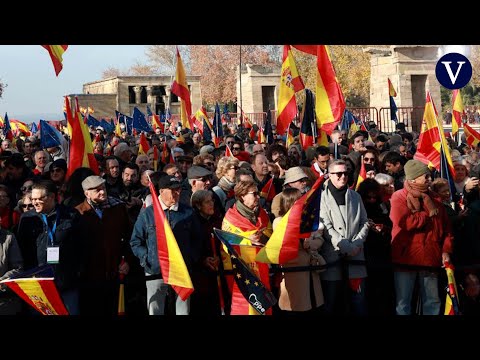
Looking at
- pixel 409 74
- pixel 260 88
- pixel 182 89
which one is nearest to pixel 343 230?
pixel 182 89

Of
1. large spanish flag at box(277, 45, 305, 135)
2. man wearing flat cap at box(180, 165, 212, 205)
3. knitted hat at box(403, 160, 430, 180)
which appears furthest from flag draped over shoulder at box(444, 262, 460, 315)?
large spanish flag at box(277, 45, 305, 135)

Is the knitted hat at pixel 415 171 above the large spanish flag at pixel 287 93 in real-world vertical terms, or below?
below

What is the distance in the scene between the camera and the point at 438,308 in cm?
748

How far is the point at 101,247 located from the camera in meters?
7.26

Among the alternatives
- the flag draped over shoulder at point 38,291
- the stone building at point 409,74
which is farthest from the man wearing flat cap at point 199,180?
the stone building at point 409,74

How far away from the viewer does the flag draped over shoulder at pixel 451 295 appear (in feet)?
23.8

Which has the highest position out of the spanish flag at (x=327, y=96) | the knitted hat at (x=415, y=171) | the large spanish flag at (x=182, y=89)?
the large spanish flag at (x=182, y=89)

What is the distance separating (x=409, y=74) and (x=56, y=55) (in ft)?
52.8

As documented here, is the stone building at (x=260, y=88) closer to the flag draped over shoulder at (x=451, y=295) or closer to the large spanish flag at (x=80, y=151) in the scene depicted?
the large spanish flag at (x=80, y=151)

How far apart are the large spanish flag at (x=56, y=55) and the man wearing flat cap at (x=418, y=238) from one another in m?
6.61

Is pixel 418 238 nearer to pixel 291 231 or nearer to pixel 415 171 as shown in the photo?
pixel 415 171

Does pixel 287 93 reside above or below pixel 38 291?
above

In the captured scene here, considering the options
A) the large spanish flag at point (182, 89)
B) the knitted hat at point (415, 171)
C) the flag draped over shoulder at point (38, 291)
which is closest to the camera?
the flag draped over shoulder at point (38, 291)

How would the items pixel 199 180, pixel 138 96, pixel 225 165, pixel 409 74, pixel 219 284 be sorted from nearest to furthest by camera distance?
pixel 219 284
pixel 199 180
pixel 225 165
pixel 409 74
pixel 138 96
